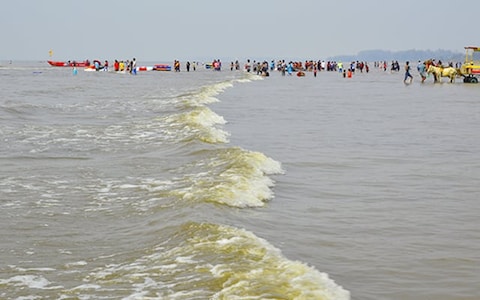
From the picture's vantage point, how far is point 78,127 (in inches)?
831

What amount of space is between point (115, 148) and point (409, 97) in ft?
77.5

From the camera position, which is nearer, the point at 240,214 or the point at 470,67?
the point at 240,214

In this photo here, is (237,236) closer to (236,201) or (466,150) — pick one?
(236,201)

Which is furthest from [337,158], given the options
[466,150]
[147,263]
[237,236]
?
[147,263]

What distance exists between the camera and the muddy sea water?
6270 millimetres

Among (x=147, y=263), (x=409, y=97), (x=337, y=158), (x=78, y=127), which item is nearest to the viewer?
(x=147, y=263)

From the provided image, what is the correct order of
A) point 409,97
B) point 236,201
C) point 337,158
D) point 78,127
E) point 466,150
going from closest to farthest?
1. point 236,201
2. point 337,158
3. point 466,150
4. point 78,127
5. point 409,97

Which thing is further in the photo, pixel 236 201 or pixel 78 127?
pixel 78 127

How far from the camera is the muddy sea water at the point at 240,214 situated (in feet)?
20.6

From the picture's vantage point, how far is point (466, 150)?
1561 cm

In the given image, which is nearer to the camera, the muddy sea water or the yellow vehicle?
the muddy sea water

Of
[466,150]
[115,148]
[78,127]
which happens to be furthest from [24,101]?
[466,150]

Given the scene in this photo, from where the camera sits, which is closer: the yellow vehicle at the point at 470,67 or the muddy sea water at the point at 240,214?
the muddy sea water at the point at 240,214

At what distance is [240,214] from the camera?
898 cm
